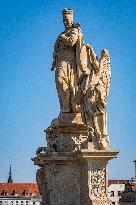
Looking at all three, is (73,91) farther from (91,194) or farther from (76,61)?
(91,194)

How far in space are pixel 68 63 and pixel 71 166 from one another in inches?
94.0

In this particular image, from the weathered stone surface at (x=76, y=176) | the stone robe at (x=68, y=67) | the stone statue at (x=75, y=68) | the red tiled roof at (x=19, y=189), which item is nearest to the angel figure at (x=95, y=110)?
the stone statue at (x=75, y=68)

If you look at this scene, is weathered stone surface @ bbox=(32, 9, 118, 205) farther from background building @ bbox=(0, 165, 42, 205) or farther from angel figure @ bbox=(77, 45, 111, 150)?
background building @ bbox=(0, 165, 42, 205)

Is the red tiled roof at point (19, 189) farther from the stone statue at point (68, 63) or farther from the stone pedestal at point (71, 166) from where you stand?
the stone statue at point (68, 63)

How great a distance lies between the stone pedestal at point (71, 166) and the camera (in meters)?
12.2

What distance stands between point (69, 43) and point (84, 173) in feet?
9.91

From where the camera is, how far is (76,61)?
13.3 m

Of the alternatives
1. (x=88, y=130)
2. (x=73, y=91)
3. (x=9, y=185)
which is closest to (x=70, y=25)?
(x=73, y=91)

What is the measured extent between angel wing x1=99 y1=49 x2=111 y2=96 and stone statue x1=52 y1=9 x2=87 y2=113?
1.31 ft

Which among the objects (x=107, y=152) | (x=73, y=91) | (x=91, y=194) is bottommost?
(x=91, y=194)

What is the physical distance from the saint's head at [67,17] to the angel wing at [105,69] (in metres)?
1.03

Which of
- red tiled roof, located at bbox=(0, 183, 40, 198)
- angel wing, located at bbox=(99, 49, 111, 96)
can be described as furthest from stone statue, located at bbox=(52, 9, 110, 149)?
red tiled roof, located at bbox=(0, 183, 40, 198)

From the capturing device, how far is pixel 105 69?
13.3m

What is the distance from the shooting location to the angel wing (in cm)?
1309
